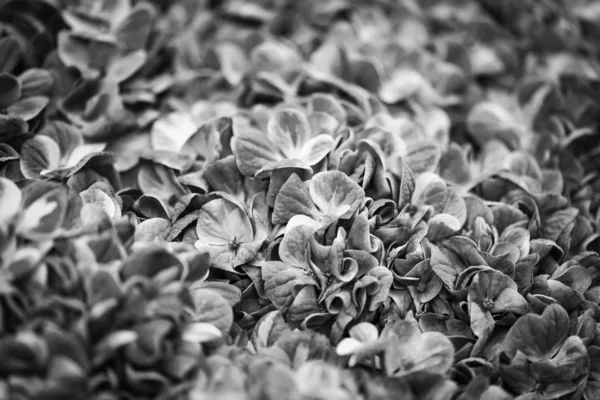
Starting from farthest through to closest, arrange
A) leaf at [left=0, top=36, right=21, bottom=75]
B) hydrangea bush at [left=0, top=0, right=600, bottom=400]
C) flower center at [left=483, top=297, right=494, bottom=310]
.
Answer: leaf at [left=0, top=36, right=21, bottom=75] < flower center at [left=483, top=297, right=494, bottom=310] < hydrangea bush at [left=0, top=0, right=600, bottom=400]

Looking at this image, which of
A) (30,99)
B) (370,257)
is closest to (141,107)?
(30,99)

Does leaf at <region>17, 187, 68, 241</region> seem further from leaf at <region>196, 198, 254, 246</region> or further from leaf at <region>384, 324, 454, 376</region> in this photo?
leaf at <region>384, 324, 454, 376</region>

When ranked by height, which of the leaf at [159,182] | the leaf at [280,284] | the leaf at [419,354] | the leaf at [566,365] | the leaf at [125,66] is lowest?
the leaf at [566,365]

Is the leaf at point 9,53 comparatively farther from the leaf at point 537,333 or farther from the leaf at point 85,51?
the leaf at point 537,333

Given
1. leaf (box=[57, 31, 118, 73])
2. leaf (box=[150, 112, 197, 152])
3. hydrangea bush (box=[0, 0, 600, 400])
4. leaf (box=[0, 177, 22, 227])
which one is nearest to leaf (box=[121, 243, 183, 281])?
hydrangea bush (box=[0, 0, 600, 400])

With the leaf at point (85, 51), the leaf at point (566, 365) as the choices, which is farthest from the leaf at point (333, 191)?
the leaf at point (85, 51)

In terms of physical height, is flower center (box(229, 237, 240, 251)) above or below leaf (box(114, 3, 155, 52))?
below

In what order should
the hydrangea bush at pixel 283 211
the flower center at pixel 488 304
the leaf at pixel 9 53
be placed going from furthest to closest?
1. the leaf at pixel 9 53
2. the flower center at pixel 488 304
3. the hydrangea bush at pixel 283 211
